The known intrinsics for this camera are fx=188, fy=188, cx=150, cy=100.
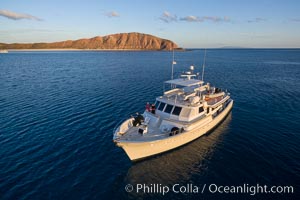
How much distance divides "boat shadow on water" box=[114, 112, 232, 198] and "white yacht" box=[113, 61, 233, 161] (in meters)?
0.69

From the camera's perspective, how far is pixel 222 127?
2494 cm

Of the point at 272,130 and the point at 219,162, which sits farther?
the point at 272,130

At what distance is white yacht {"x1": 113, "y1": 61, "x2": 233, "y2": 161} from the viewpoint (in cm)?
1767

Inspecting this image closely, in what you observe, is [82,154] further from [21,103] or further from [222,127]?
[21,103]

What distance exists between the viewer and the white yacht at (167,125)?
1767 cm

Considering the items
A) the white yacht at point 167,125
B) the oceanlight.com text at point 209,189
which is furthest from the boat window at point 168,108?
the oceanlight.com text at point 209,189

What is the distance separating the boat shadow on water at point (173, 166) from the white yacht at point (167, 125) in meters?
0.69

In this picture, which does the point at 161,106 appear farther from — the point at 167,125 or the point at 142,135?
the point at 142,135

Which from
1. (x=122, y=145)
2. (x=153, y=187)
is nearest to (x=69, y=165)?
(x=122, y=145)

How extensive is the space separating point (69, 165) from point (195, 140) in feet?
43.7

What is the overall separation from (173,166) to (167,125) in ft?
14.9

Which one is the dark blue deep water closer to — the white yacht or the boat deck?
the white yacht

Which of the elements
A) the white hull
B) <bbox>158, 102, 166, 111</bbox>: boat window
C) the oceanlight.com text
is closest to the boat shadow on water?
the oceanlight.com text

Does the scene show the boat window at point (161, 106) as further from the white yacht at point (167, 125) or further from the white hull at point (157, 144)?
the white hull at point (157, 144)
